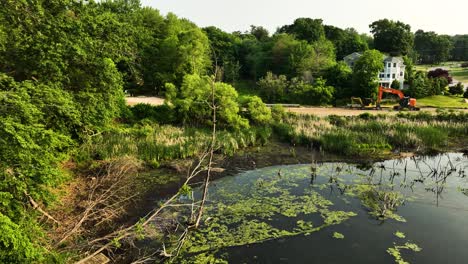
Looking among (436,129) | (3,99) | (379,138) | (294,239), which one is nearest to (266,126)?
(379,138)

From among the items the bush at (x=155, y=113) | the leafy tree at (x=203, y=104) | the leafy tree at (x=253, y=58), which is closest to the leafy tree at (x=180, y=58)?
the leafy tree at (x=253, y=58)

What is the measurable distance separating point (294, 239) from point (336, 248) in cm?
138

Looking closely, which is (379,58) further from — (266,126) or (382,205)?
(382,205)

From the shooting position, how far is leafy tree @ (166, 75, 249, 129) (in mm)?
24766

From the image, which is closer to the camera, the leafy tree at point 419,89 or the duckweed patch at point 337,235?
the duckweed patch at point 337,235

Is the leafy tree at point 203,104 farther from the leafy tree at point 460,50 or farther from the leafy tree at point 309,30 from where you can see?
the leafy tree at point 460,50

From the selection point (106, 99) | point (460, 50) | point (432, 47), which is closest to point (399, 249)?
point (106, 99)

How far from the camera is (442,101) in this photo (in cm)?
4378

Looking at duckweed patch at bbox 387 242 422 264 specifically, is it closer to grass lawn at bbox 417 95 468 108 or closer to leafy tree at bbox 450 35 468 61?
grass lawn at bbox 417 95 468 108

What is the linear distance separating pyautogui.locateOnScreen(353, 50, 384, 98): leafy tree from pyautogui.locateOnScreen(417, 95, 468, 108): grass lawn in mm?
5835

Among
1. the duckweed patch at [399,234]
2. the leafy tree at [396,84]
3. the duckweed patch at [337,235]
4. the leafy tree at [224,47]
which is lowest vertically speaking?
the duckweed patch at [337,235]

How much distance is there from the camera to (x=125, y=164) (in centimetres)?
1644

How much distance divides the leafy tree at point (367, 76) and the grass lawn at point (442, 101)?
5.84 metres

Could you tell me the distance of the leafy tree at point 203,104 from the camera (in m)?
24.8
